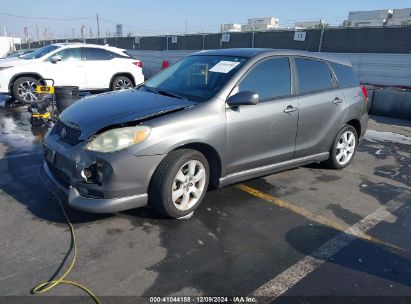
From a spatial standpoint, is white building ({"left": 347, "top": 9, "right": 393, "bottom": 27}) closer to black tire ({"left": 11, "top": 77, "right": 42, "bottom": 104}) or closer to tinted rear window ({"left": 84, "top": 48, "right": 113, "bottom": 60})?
tinted rear window ({"left": 84, "top": 48, "right": 113, "bottom": 60})

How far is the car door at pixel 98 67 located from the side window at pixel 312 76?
771 cm

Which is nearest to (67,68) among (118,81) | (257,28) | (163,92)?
(118,81)

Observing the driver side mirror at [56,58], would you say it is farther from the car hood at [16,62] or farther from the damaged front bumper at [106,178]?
the damaged front bumper at [106,178]

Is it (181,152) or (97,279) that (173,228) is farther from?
(97,279)

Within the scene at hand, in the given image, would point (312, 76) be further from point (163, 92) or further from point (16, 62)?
point (16, 62)

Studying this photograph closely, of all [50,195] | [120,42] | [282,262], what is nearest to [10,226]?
[50,195]

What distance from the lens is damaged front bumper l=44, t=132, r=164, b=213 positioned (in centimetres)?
331

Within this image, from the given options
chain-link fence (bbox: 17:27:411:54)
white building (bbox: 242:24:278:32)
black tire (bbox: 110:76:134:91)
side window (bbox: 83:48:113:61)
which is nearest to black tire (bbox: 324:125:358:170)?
black tire (bbox: 110:76:134:91)

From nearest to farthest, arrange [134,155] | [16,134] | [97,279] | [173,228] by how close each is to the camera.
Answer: [97,279], [134,155], [173,228], [16,134]

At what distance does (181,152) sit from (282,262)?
138 centimetres

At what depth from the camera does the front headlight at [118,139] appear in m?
3.36

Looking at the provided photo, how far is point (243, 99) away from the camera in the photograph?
3.89m

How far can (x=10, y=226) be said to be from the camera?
3.54m

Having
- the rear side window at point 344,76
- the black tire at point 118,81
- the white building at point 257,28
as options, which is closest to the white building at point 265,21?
the white building at point 257,28
